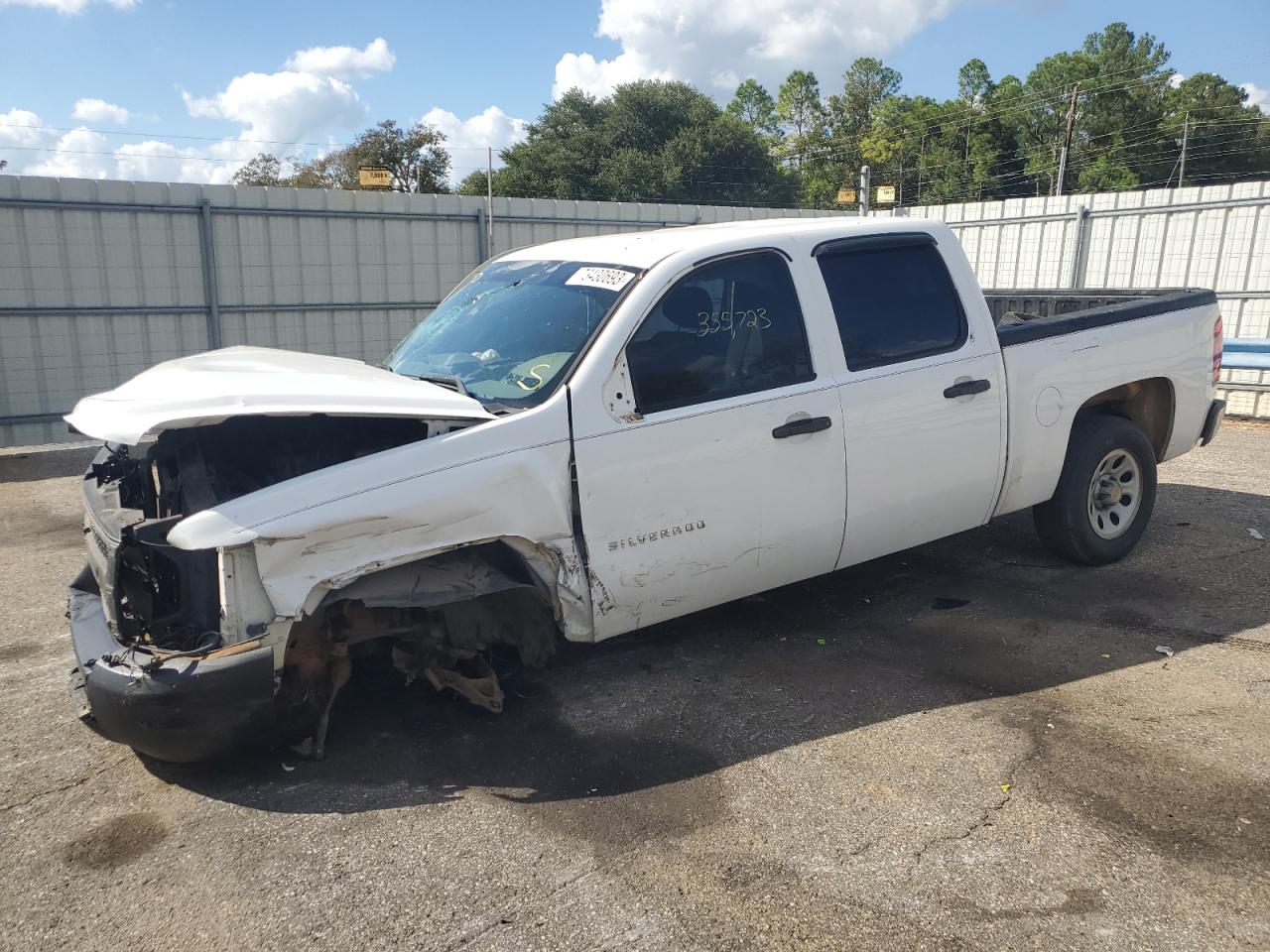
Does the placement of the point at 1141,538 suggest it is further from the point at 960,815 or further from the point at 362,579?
the point at 362,579

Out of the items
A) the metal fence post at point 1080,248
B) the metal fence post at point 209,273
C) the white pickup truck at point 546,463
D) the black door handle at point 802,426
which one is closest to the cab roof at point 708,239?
the white pickup truck at point 546,463

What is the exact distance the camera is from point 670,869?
306 cm

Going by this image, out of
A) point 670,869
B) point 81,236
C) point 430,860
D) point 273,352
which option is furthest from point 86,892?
point 81,236

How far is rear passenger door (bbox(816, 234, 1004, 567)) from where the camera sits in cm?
451

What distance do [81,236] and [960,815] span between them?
1057cm

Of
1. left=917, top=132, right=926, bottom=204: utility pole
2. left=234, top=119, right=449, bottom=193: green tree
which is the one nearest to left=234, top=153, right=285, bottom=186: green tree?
left=234, top=119, right=449, bottom=193: green tree

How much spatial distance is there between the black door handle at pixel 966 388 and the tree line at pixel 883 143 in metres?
40.6

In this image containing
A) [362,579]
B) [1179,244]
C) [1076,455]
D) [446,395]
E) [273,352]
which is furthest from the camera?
[1179,244]

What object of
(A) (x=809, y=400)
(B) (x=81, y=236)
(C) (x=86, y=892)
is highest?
(B) (x=81, y=236)

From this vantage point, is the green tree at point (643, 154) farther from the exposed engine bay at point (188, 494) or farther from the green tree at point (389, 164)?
the exposed engine bay at point (188, 494)

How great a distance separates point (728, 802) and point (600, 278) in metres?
2.26

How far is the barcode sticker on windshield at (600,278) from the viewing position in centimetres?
417

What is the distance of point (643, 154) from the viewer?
45406 mm

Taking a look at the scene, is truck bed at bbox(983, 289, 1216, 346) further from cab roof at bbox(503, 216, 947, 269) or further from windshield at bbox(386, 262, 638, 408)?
windshield at bbox(386, 262, 638, 408)
